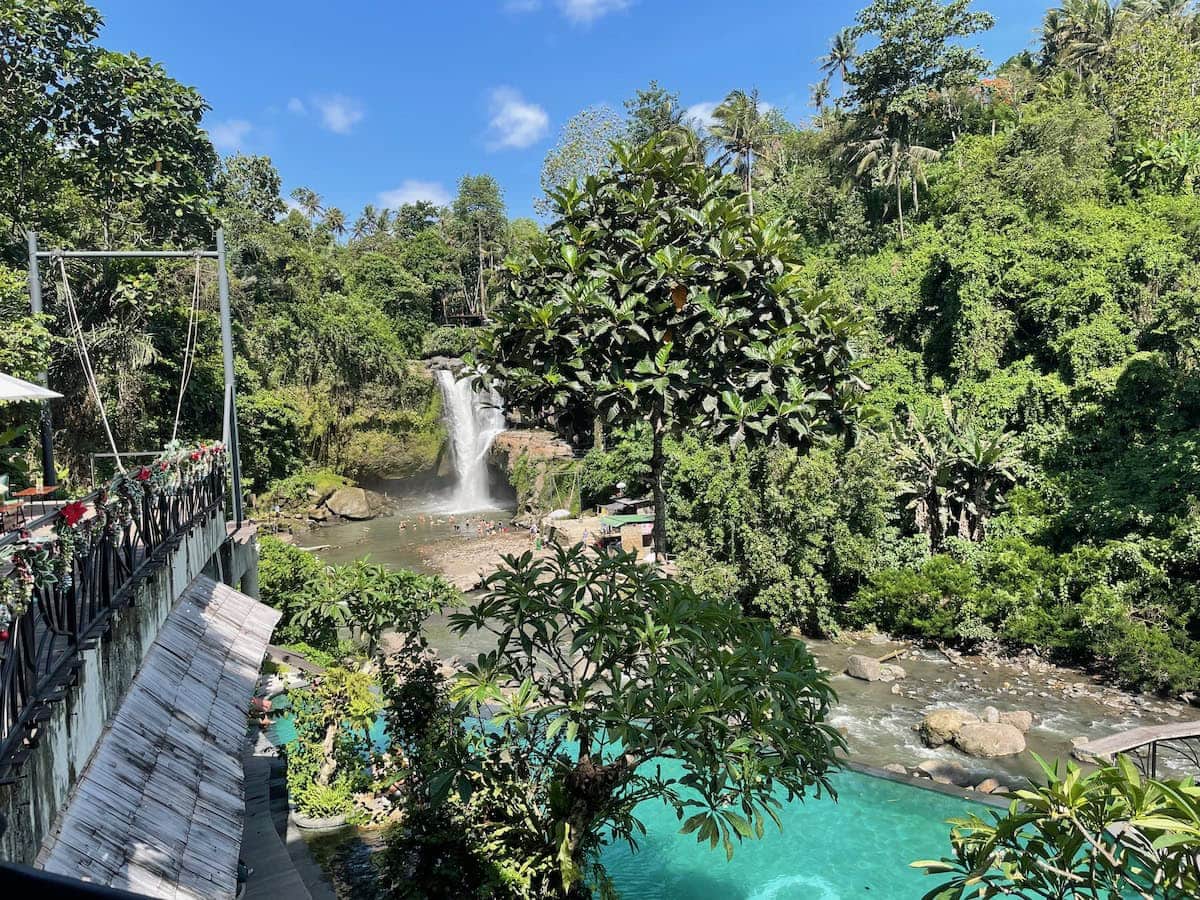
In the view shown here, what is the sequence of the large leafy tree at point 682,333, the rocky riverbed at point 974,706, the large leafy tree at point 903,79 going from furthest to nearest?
the large leafy tree at point 903,79 → the rocky riverbed at point 974,706 → the large leafy tree at point 682,333

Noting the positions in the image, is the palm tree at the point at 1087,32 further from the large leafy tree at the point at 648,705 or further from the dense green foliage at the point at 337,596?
the large leafy tree at the point at 648,705

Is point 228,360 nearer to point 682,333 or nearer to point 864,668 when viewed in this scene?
point 682,333

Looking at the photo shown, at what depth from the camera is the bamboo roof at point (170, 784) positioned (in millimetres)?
5012

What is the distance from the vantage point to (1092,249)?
841 inches

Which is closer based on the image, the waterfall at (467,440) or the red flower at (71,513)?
the red flower at (71,513)

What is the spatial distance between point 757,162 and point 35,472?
3909 cm

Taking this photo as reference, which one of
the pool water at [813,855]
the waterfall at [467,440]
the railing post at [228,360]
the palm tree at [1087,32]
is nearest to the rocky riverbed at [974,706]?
the pool water at [813,855]

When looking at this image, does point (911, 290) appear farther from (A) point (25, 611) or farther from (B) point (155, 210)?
(A) point (25, 611)

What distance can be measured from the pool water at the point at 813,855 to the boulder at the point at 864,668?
5009 millimetres

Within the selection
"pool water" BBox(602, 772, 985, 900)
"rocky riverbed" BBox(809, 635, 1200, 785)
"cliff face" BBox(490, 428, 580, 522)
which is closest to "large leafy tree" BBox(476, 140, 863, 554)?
"pool water" BBox(602, 772, 985, 900)

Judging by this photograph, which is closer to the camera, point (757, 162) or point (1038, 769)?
point (1038, 769)

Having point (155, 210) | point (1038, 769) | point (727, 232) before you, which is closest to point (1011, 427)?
point (1038, 769)

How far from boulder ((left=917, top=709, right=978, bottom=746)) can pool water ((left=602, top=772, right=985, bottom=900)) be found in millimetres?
2387

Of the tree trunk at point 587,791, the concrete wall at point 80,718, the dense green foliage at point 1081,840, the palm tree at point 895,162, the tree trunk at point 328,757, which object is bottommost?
the tree trunk at point 328,757
